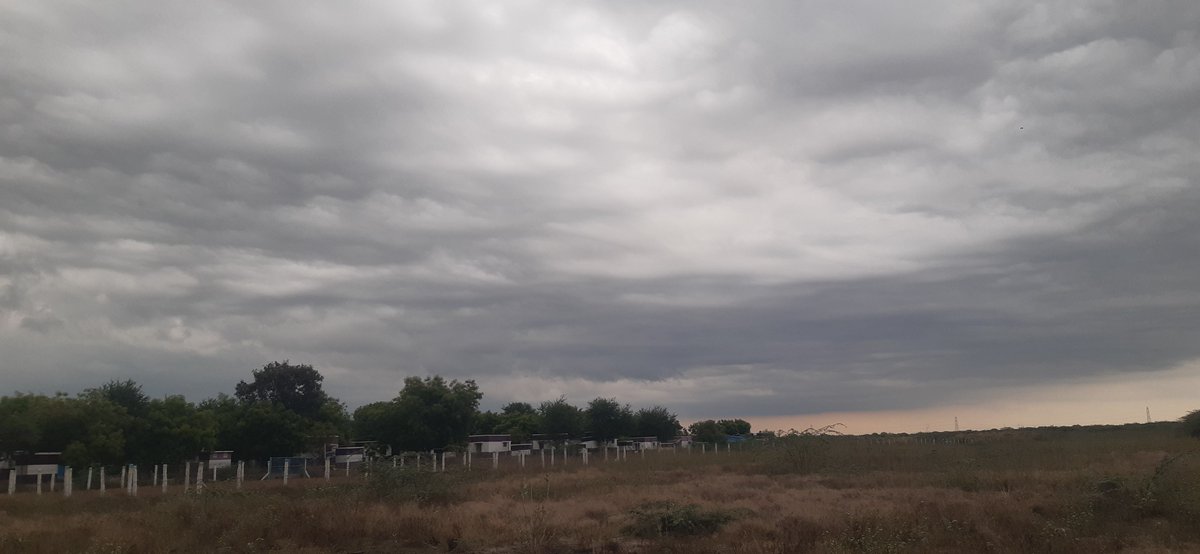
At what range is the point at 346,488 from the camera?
2606cm

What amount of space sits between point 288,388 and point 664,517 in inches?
2743

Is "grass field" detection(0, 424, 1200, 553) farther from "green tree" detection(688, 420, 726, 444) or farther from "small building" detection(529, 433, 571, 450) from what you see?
"green tree" detection(688, 420, 726, 444)

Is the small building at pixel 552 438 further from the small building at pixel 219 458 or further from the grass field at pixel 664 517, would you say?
the grass field at pixel 664 517

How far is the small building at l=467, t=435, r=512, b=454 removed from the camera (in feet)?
185

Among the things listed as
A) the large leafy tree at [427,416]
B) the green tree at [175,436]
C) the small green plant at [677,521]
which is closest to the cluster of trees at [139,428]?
the green tree at [175,436]

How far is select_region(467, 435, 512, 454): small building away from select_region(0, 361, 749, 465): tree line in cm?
78

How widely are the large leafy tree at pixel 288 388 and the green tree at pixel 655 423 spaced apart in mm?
29690

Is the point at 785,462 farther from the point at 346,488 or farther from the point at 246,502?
the point at 246,502

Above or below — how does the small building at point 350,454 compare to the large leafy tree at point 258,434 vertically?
below

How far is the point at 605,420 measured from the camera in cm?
7625

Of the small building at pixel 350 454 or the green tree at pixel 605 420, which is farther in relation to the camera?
the green tree at pixel 605 420

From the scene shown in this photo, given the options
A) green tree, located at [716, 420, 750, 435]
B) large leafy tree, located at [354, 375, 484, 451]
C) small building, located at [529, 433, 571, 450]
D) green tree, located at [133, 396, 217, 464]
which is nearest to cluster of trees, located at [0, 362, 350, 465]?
green tree, located at [133, 396, 217, 464]

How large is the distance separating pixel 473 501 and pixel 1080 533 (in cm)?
1513

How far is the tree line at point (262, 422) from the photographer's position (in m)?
39.6
